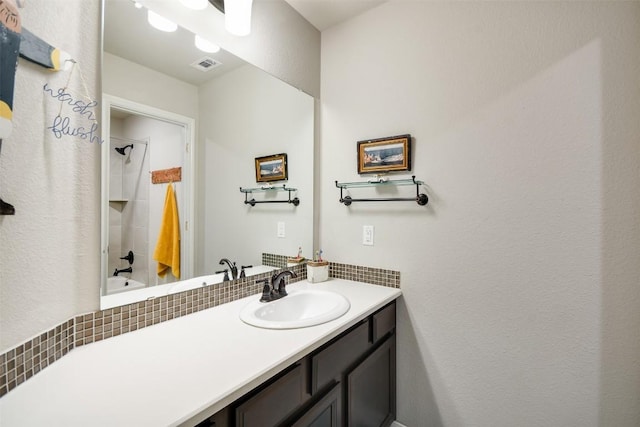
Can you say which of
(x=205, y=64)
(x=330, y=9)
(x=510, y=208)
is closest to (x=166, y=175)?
(x=205, y=64)

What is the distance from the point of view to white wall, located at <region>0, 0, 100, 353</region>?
73 cm

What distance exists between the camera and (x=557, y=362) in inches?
48.3

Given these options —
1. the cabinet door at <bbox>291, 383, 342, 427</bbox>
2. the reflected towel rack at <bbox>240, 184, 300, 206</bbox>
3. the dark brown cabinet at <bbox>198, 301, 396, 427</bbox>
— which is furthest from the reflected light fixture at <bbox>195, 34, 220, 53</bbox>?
the cabinet door at <bbox>291, 383, 342, 427</bbox>

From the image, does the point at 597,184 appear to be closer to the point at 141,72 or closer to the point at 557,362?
the point at 557,362

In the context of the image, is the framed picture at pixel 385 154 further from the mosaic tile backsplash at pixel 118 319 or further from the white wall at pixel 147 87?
the white wall at pixel 147 87

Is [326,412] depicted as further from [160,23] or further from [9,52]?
[160,23]

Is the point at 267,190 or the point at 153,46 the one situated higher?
the point at 153,46

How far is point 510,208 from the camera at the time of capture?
1.32 m

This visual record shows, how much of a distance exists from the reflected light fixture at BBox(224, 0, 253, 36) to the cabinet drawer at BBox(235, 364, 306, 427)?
1.46 m

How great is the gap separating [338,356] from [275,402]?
0.35 m

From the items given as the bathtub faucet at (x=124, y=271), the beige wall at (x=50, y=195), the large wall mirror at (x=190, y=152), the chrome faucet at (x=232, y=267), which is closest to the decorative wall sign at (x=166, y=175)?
the large wall mirror at (x=190, y=152)

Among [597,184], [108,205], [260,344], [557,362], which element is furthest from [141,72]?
[557,362]

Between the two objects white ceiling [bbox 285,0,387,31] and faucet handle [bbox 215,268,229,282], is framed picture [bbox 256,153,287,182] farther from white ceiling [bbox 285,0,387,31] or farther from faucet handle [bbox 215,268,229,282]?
white ceiling [bbox 285,0,387,31]

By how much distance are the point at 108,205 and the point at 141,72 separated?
53 cm
